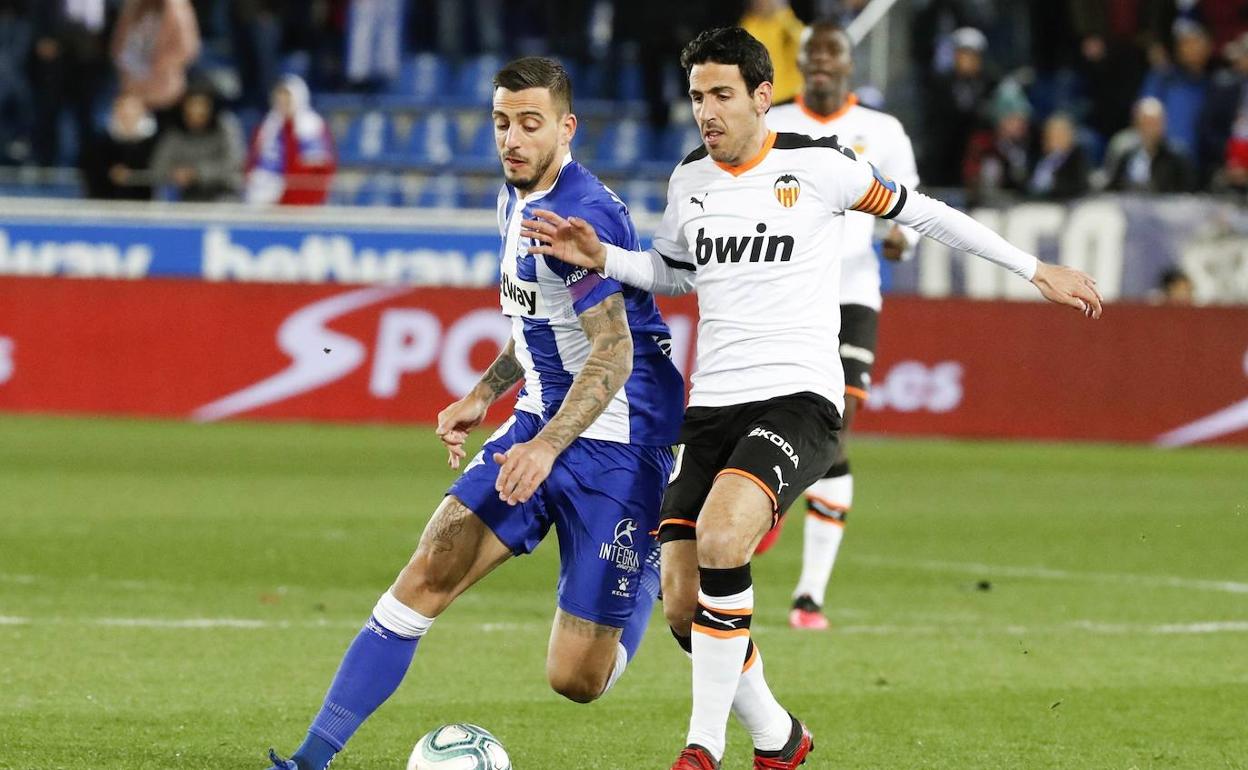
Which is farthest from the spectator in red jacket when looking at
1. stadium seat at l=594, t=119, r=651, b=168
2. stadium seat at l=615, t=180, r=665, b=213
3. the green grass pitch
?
the green grass pitch

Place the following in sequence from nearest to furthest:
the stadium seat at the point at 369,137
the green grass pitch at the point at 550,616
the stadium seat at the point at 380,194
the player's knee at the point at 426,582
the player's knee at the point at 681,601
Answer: the player's knee at the point at 426,582, the player's knee at the point at 681,601, the green grass pitch at the point at 550,616, the stadium seat at the point at 380,194, the stadium seat at the point at 369,137

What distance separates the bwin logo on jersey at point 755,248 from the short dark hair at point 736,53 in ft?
1.43

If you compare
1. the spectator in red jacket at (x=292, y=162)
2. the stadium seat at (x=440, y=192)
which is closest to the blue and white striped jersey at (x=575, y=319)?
the spectator in red jacket at (x=292, y=162)

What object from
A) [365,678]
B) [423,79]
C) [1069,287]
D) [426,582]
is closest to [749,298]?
[1069,287]

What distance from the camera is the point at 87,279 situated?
17500mm

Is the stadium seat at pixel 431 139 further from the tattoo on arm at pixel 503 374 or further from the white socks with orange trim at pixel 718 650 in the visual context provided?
the white socks with orange trim at pixel 718 650

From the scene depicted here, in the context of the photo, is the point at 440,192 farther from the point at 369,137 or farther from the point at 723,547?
the point at 723,547

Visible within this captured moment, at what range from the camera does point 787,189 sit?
20.7ft

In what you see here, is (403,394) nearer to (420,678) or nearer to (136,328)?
(136,328)

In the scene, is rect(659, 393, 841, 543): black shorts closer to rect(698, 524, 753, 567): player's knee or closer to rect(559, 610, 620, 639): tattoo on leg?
rect(698, 524, 753, 567): player's knee

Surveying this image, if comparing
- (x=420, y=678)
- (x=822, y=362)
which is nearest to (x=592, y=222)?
(x=822, y=362)

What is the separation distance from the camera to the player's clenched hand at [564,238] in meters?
5.83

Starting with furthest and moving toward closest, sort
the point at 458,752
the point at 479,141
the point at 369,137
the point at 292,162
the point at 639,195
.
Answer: the point at 369,137
the point at 479,141
the point at 639,195
the point at 292,162
the point at 458,752

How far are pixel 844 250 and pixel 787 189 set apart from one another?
295 centimetres
